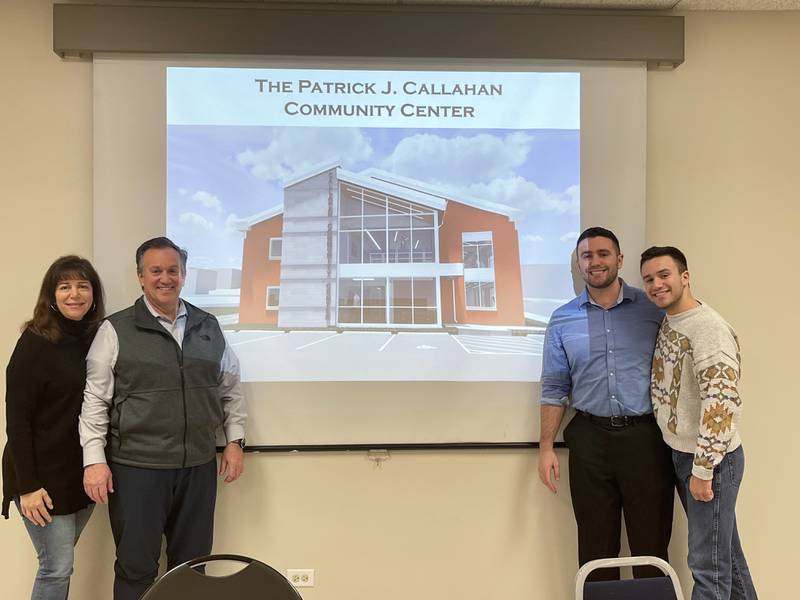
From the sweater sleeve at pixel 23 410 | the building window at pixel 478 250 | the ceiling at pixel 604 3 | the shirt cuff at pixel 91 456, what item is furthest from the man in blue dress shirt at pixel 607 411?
the sweater sleeve at pixel 23 410

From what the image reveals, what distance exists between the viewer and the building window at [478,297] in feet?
7.70

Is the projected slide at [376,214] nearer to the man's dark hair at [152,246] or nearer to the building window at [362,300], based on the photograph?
the building window at [362,300]

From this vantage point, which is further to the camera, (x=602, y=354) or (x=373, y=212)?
(x=373, y=212)

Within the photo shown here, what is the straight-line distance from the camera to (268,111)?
2336mm

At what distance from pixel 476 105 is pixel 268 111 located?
0.95 m

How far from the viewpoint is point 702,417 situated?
1822mm

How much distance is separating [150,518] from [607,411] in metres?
1.85

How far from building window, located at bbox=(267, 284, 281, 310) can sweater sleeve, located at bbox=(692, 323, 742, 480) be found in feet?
5.59

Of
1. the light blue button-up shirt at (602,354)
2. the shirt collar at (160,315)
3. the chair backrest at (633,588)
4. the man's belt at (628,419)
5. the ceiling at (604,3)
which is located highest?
the ceiling at (604,3)

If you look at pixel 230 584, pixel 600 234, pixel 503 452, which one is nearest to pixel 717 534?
pixel 503 452

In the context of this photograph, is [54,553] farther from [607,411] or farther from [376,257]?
[607,411]

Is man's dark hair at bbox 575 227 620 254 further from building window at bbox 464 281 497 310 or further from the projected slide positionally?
building window at bbox 464 281 497 310

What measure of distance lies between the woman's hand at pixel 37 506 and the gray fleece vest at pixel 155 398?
9.3 inches

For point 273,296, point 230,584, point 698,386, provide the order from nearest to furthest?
point 230,584 → point 698,386 → point 273,296
